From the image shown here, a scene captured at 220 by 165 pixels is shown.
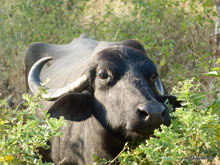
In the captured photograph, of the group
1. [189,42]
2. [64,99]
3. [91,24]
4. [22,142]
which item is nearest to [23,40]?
[91,24]

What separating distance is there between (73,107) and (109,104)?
40 cm

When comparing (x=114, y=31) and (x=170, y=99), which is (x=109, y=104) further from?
(x=114, y=31)

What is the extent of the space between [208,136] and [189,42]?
200 inches

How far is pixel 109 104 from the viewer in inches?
133

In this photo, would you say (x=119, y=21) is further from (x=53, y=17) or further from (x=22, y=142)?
(x=22, y=142)

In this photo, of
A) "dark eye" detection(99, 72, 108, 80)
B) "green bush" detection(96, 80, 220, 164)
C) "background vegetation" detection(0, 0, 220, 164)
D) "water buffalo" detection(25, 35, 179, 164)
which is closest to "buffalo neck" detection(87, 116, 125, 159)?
"water buffalo" detection(25, 35, 179, 164)

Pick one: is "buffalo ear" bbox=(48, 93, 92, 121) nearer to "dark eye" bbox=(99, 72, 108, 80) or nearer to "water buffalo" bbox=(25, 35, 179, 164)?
"water buffalo" bbox=(25, 35, 179, 164)

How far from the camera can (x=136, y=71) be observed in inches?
134

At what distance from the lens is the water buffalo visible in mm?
3086

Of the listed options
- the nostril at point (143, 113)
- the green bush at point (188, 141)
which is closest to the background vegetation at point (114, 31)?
the nostril at point (143, 113)

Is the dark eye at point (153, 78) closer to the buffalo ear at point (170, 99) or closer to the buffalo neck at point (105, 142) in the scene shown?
the buffalo ear at point (170, 99)

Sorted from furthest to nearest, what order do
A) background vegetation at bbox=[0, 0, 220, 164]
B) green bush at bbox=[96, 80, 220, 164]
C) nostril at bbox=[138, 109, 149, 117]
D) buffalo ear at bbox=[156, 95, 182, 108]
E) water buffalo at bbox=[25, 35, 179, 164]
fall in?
background vegetation at bbox=[0, 0, 220, 164] < buffalo ear at bbox=[156, 95, 182, 108] < water buffalo at bbox=[25, 35, 179, 164] < nostril at bbox=[138, 109, 149, 117] < green bush at bbox=[96, 80, 220, 164]

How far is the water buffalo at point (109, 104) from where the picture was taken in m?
3.09

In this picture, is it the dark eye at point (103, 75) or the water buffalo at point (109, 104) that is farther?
the dark eye at point (103, 75)
